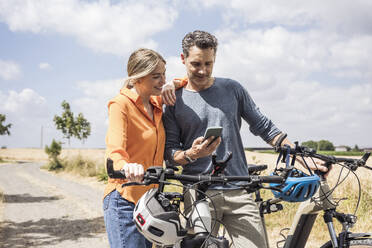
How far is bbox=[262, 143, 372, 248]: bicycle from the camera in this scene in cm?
277

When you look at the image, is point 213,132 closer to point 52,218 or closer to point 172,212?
point 172,212

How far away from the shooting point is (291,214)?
25.6ft

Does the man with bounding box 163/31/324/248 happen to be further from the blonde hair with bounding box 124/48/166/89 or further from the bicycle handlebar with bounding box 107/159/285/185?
the bicycle handlebar with bounding box 107/159/285/185

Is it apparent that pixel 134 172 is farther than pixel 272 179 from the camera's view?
No

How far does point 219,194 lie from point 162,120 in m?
0.68

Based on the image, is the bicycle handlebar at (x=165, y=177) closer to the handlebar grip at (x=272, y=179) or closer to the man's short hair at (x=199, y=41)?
the handlebar grip at (x=272, y=179)

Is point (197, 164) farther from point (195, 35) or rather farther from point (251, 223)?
point (195, 35)

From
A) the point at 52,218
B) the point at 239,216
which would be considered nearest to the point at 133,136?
the point at 239,216

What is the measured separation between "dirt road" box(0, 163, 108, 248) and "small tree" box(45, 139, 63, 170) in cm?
1079

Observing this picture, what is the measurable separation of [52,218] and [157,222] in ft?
31.2

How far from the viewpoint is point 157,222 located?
190 cm

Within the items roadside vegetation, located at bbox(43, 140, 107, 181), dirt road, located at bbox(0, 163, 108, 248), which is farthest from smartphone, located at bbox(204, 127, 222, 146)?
roadside vegetation, located at bbox(43, 140, 107, 181)

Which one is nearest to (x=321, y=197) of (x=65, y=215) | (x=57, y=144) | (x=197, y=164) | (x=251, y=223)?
(x=251, y=223)

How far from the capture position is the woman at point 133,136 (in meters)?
2.50
